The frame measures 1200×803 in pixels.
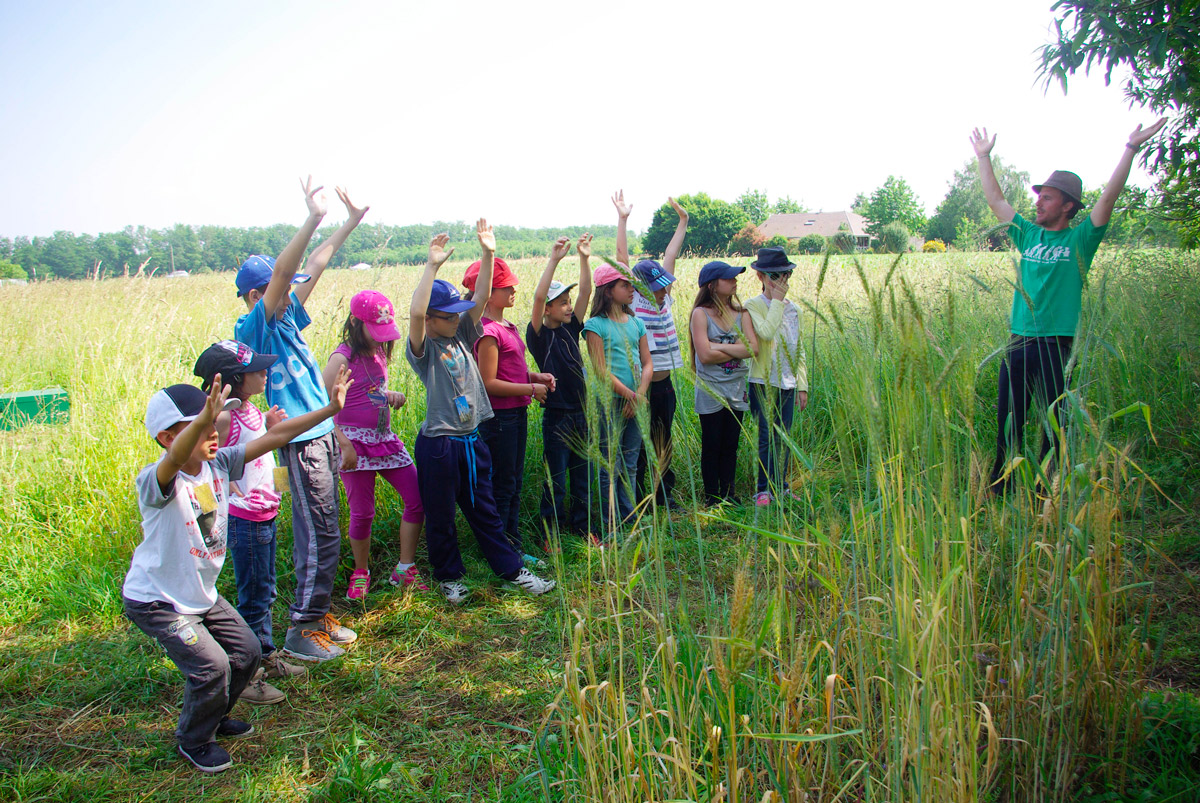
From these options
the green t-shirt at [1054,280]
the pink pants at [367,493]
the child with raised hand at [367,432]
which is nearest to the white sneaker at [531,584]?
the child with raised hand at [367,432]

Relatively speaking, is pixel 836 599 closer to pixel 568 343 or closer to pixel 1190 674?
pixel 1190 674

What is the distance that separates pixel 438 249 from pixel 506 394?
92 centimetres

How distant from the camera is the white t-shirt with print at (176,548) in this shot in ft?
7.21

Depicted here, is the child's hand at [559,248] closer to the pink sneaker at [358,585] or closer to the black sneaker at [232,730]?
the pink sneaker at [358,585]

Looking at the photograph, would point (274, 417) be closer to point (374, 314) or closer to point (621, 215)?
point (374, 314)

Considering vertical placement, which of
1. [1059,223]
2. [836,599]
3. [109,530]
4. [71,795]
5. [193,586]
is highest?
[1059,223]

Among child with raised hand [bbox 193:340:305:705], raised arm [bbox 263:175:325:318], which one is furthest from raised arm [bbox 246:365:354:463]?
raised arm [bbox 263:175:325:318]

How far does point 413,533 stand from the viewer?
3600mm

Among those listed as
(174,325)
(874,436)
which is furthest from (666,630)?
(174,325)

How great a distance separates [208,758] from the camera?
89.9 inches

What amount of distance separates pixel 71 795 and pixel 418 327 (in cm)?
206

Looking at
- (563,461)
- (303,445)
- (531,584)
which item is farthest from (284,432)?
(563,461)

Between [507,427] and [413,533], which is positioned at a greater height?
[507,427]

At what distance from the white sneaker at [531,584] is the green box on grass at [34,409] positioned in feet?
10.7
